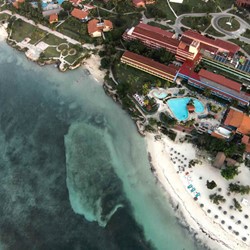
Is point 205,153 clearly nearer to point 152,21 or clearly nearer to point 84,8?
point 152,21

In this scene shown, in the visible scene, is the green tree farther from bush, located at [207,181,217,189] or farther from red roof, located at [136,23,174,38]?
red roof, located at [136,23,174,38]

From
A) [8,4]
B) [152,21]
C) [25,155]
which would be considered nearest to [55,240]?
[25,155]

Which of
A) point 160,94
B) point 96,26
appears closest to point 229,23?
point 160,94

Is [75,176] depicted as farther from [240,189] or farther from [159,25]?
[159,25]

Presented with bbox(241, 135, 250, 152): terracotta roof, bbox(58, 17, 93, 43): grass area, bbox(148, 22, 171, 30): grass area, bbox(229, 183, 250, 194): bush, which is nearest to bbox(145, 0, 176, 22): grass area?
bbox(148, 22, 171, 30): grass area

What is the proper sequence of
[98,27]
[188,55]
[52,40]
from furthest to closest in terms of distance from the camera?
[52,40] < [98,27] < [188,55]
